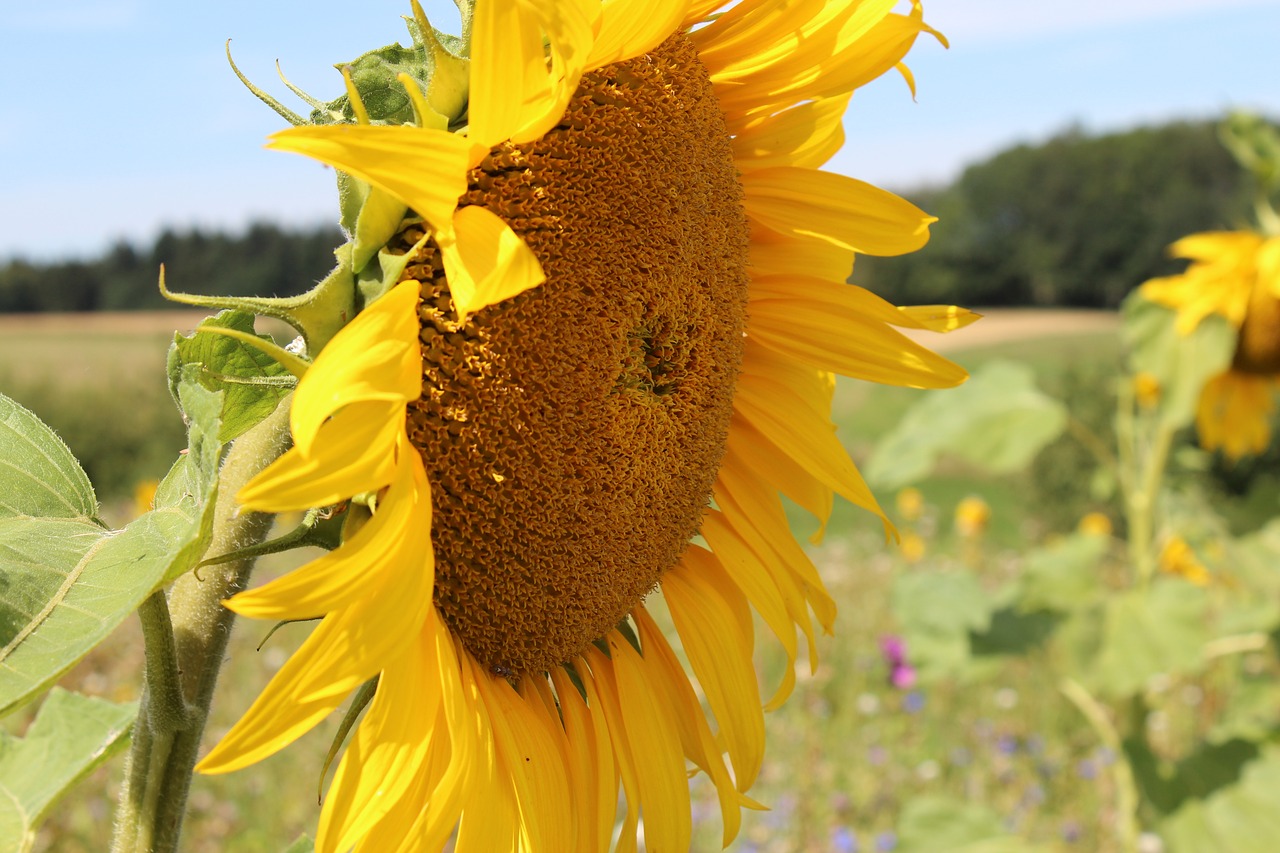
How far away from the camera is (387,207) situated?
0.84m

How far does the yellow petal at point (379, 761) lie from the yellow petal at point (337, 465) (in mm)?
150

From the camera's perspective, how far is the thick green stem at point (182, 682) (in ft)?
2.94

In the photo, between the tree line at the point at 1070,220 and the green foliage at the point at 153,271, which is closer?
the green foliage at the point at 153,271

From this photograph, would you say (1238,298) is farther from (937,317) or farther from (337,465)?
(337,465)

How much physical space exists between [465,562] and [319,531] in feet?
0.51

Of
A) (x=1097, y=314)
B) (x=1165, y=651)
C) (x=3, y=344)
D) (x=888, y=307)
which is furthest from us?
(x=1097, y=314)

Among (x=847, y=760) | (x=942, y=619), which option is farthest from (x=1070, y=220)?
(x=942, y=619)

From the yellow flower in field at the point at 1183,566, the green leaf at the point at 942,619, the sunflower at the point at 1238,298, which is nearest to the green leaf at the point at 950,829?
the green leaf at the point at 942,619

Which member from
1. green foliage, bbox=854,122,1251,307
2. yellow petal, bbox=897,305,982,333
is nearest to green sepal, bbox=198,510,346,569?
yellow petal, bbox=897,305,982,333

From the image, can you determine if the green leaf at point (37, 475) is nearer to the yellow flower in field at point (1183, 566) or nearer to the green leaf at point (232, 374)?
the green leaf at point (232, 374)

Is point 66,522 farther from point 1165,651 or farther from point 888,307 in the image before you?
point 1165,651

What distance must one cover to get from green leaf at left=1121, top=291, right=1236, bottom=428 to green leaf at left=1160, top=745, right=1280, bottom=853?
1071mm

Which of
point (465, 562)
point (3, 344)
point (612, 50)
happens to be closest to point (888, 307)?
point (612, 50)

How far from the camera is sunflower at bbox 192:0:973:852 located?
0.79 metres
